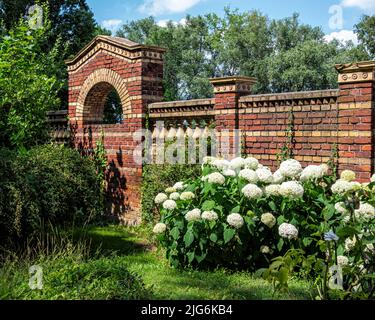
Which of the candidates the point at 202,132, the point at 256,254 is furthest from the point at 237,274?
the point at 202,132

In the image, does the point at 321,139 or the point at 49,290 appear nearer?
the point at 49,290

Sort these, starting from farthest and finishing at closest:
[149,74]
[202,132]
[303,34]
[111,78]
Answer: [303,34]
[111,78]
[149,74]
[202,132]

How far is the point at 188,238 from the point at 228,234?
0.50 m

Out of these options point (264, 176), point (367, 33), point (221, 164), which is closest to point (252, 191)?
point (264, 176)

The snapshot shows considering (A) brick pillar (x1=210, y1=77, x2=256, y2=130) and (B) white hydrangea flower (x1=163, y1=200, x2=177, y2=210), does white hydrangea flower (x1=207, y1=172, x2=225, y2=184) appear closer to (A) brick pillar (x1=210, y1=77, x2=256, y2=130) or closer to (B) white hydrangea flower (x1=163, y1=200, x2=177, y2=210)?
(B) white hydrangea flower (x1=163, y1=200, x2=177, y2=210)

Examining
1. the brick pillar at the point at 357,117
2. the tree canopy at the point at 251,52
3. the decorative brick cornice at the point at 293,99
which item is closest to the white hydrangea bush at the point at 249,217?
the brick pillar at the point at 357,117

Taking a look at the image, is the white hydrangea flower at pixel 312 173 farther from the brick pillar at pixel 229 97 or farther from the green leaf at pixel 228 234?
the brick pillar at pixel 229 97

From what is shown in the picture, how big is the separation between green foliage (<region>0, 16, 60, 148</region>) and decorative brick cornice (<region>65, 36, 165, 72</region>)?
0.99 m

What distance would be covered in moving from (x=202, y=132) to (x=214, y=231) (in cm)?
328

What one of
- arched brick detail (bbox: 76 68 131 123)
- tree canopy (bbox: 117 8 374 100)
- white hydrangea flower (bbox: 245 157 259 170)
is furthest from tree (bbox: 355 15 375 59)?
white hydrangea flower (bbox: 245 157 259 170)

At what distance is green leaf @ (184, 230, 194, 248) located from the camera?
240 inches
